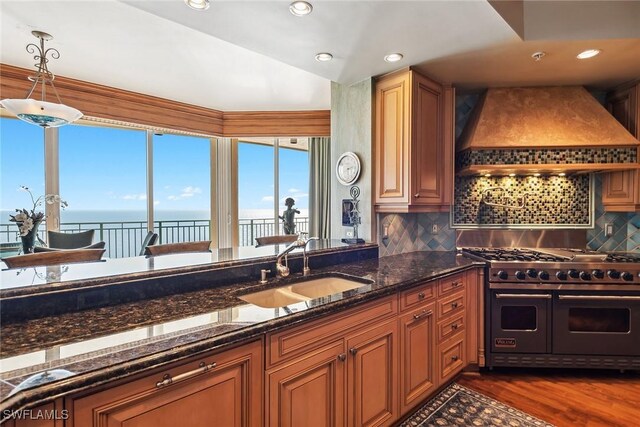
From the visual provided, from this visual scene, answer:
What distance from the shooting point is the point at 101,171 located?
5.46 m

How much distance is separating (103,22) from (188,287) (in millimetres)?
2243

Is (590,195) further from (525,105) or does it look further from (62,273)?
(62,273)

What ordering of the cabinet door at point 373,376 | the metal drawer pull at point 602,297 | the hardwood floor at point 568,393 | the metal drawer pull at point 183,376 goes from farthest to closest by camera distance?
the metal drawer pull at point 602,297 < the hardwood floor at point 568,393 < the cabinet door at point 373,376 < the metal drawer pull at point 183,376

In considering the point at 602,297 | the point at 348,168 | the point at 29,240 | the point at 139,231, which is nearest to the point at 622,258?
the point at 602,297

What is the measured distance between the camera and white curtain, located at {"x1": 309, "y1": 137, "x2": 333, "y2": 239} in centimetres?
623

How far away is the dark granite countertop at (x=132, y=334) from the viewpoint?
847 mm

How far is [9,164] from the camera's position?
12.6ft

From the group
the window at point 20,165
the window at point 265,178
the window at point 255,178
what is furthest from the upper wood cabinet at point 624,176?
the window at point 20,165

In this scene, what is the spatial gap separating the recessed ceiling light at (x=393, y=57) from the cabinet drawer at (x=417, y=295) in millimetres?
1626

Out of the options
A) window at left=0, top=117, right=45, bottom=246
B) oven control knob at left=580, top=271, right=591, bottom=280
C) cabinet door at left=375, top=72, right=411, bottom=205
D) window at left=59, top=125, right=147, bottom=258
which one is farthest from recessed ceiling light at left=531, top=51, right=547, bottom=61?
window at left=0, top=117, right=45, bottom=246

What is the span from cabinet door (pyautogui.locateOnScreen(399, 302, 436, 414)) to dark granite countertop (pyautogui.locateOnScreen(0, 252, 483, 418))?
0.37 metres

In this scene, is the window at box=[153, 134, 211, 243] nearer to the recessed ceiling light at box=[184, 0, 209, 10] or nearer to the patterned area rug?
the recessed ceiling light at box=[184, 0, 209, 10]

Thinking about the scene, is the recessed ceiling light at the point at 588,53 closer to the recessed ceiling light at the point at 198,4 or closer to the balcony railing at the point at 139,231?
the recessed ceiling light at the point at 198,4

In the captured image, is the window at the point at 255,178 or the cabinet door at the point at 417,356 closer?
the cabinet door at the point at 417,356
